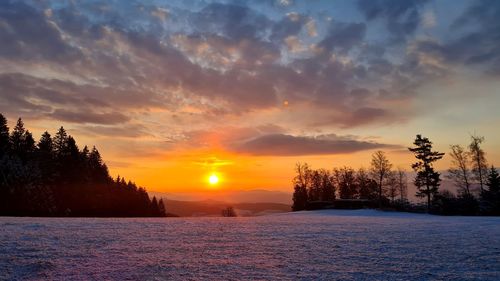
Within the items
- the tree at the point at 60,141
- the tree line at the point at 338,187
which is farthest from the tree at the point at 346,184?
the tree at the point at 60,141

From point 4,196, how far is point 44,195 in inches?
174

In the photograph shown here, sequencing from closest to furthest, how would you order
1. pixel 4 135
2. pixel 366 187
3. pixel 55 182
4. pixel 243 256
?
1. pixel 243 256
2. pixel 55 182
3. pixel 4 135
4. pixel 366 187

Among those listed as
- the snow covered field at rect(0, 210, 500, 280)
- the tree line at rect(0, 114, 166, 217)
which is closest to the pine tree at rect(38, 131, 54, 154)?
the tree line at rect(0, 114, 166, 217)

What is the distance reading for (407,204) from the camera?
53.5m

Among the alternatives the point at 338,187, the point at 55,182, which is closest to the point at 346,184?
the point at 338,187

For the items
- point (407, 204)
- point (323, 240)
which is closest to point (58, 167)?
point (407, 204)

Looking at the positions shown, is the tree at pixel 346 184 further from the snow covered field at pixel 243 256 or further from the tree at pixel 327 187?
the snow covered field at pixel 243 256

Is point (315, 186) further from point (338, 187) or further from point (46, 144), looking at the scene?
point (46, 144)

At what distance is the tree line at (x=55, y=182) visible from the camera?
47.2 meters

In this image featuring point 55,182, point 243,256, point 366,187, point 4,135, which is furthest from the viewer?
point 366,187

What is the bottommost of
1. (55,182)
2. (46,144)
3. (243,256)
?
(243,256)

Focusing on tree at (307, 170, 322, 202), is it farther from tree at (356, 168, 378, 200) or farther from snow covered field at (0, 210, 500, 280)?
snow covered field at (0, 210, 500, 280)

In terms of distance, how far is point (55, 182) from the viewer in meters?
63.8

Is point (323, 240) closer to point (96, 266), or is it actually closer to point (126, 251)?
point (126, 251)
